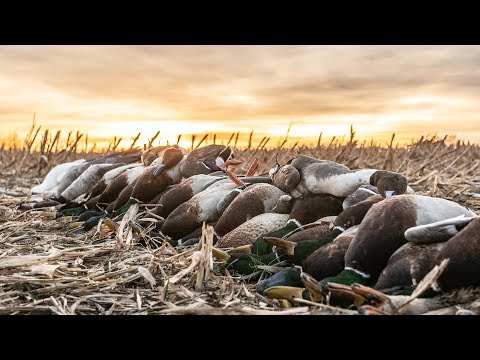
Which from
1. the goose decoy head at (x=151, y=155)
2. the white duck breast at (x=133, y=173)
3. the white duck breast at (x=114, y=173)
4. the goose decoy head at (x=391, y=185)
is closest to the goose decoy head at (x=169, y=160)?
the white duck breast at (x=133, y=173)

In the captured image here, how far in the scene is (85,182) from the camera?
28.0 feet

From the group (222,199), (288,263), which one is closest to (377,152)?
(222,199)

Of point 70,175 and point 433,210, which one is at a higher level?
point 433,210

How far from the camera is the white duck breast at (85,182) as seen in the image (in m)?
8.53

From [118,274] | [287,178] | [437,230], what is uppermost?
[287,178]

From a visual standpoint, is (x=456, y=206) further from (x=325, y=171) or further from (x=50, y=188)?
(x=50, y=188)

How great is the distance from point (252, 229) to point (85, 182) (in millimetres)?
4400

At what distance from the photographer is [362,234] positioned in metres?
3.55

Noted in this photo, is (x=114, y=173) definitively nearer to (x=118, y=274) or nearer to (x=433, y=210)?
(x=118, y=274)

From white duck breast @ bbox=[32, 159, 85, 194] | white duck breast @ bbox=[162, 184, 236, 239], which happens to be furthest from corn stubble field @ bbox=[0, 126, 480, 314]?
white duck breast @ bbox=[32, 159, 85, 194]

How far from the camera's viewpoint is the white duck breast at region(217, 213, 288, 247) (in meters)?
4.74

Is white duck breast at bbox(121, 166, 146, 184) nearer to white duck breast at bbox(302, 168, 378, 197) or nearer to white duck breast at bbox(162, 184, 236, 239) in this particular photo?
white duck breast at bbox(162, 184, 236, 239)

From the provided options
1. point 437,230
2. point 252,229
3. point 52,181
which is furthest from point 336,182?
point 52,181

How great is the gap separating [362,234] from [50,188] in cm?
705
